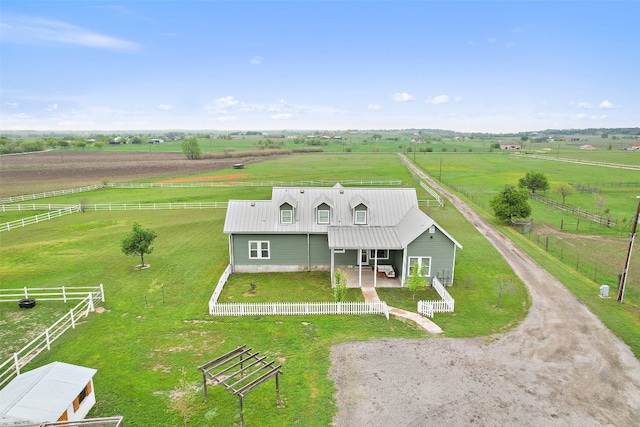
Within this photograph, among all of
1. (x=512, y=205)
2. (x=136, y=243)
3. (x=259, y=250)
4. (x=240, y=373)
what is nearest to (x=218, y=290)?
(x=259, y=250)

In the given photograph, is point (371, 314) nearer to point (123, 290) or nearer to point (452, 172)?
point (123, 290)

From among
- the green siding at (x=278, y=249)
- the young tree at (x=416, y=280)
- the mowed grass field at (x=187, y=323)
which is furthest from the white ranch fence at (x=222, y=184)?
the young tree at (x=416, y=280)

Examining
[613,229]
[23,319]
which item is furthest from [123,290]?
[613,229]

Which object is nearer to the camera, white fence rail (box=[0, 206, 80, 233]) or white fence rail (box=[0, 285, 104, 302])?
white fence rail (box=[0, 285, 104, 302])

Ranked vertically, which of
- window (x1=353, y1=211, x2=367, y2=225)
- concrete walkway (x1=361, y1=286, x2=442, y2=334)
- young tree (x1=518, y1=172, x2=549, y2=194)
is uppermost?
window (x1=353, y1=211, x2=367, y2=225)

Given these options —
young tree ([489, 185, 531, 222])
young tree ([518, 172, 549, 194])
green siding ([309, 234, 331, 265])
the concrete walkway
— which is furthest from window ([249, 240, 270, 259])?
young tree ([518, 172, 549, 194])

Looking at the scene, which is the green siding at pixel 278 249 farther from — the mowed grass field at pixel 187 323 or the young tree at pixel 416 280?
the young tree at pixel 416 280

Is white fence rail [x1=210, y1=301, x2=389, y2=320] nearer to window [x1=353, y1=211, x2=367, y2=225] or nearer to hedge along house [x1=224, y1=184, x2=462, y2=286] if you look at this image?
hedge along house [x1=224, y1=184, x2=462, y2=286]
